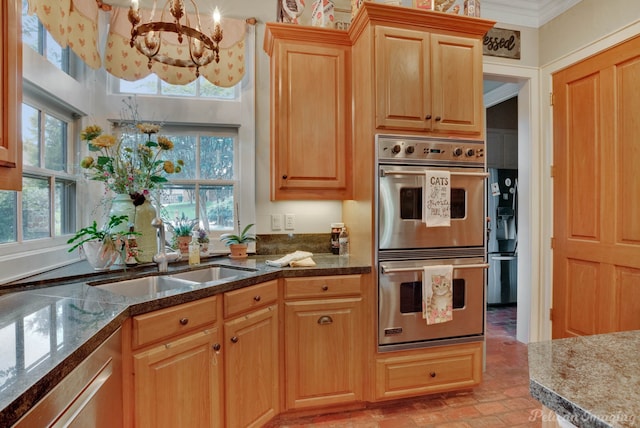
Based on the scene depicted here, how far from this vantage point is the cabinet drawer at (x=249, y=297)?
1.63m

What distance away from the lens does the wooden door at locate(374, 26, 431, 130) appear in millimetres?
2055

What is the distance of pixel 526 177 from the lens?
2963 millimetres

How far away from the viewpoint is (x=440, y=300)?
2053 mm

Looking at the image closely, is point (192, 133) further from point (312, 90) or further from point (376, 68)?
point (376, 68)

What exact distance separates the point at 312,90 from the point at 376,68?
442 mm

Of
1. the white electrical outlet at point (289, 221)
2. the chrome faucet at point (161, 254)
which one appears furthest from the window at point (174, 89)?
the chrome faucet at point (161, 254)

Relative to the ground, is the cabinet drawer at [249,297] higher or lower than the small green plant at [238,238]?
lower

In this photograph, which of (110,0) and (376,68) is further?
(110,0)

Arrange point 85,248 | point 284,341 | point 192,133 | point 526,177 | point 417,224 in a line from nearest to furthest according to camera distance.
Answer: point 85,248 → point 284,341 → point 417,224 → point 192,133 → point 526,177

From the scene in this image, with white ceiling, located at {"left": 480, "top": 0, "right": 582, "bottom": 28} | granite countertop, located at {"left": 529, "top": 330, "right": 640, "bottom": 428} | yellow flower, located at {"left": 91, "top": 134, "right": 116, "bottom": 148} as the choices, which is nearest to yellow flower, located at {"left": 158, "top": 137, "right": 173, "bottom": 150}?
yellow flower, located at {"left": 91, "top": 134, "right": 116, "bottom": 148}

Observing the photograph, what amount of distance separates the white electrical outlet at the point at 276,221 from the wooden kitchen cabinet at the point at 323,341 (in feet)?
2.19

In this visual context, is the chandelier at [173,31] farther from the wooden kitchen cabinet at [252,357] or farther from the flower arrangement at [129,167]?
the wooden kitchen cabinet at [252,357]

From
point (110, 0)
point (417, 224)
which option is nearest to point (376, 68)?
point (417, 224)

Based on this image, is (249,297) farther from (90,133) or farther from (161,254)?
(90,133)
